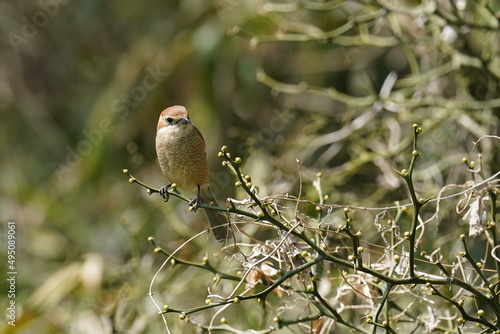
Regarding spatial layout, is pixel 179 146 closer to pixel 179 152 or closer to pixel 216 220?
pixel 179 152

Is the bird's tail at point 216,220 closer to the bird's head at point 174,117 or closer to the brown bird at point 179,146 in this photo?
the brown bird at point 179,146

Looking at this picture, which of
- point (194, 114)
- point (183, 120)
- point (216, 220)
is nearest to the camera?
point (183, 120)

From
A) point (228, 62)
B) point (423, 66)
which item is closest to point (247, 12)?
point (228, 62)

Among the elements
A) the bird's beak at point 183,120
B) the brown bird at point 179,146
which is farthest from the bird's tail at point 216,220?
the bird's beak at point 183,120

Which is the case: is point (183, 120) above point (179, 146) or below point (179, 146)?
above

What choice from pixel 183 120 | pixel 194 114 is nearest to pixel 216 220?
pixel 183 120

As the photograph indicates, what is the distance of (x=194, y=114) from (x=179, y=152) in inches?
104

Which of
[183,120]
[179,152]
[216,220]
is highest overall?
[183,120]

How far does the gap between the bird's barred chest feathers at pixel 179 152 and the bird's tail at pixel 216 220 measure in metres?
0.20

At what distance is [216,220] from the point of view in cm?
329

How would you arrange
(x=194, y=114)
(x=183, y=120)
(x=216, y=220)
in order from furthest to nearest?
(x=194, y=114)
(x=216, y=220)
(x=183, y=120)

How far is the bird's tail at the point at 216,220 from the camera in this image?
278cm

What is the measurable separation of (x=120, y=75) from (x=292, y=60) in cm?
Result: 155

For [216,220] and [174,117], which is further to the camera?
[216,220]
